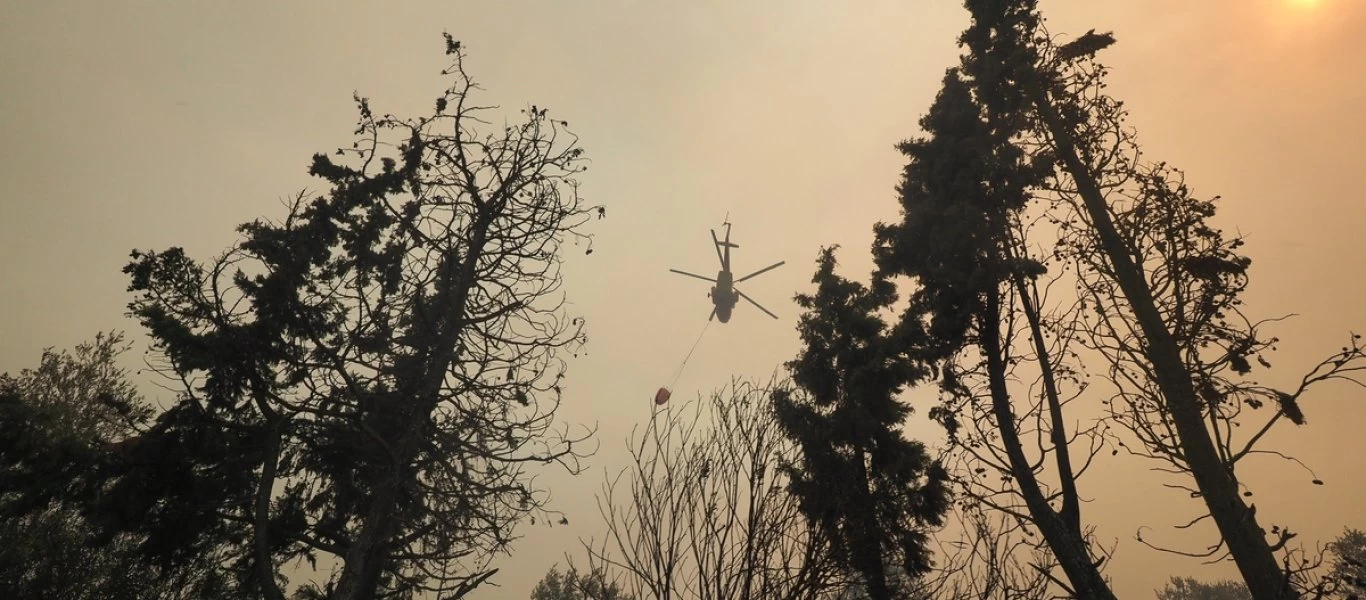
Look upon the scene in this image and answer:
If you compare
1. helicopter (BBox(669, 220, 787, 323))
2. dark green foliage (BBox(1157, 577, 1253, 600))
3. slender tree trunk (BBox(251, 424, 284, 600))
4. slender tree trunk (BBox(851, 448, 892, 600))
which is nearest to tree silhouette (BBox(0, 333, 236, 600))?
slender tree trunk (BBox(251, 424, 284, 600))

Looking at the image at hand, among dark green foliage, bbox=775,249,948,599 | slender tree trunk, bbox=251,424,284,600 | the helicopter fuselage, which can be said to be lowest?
slender tree trunk, bbox=251,424,284,600

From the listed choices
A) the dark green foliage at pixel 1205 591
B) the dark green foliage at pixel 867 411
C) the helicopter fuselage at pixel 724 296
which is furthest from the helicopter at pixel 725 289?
the dark green foliage at pixel 1205 591

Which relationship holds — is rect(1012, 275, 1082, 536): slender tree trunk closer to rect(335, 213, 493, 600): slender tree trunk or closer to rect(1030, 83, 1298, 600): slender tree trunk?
rect(1030, 83, 1298, 600): slender tree trunk

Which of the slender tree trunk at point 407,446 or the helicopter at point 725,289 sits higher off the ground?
the helicopter at point 725,289

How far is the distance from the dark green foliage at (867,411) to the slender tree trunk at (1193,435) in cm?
639

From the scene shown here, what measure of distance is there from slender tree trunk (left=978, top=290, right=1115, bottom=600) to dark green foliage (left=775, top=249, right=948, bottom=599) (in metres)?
4.53

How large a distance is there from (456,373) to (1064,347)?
28.3ft

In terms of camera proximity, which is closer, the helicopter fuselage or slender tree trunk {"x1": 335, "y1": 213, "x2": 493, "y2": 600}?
slender tree trunk {"x1": 335, "y1": 213, "x2": 493, "y2": 600}

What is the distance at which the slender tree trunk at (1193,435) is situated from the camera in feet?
17.6

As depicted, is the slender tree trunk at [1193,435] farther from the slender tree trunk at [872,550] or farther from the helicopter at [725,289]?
the helicopter at [725,289]

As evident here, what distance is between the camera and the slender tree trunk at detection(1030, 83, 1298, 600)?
17.6ft

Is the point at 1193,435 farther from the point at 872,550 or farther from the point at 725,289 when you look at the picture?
the point at 725,289

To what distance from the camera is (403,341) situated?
8.79 meters

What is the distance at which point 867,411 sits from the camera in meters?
14.2
